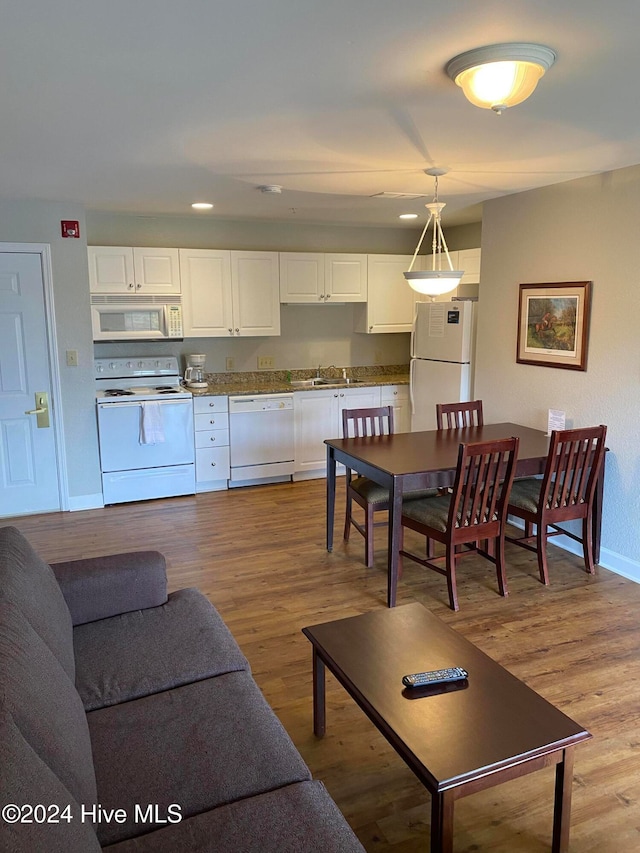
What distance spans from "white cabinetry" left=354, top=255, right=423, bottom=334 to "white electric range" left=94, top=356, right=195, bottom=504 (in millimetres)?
2018

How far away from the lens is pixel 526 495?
3.89 meters

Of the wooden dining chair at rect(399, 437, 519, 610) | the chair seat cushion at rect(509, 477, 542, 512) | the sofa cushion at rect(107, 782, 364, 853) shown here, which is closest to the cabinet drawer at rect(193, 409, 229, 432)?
the wooden dining chair at rect(399, 437, 519, 610)

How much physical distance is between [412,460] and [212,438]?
244 centimetres

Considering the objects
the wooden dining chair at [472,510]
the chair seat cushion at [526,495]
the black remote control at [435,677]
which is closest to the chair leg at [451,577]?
the wooden dining chair at [472,510]

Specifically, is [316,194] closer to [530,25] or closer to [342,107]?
[342,107]

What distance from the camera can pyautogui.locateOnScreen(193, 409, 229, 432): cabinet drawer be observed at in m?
5.48

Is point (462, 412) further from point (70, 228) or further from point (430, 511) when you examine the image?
point (70, 228)

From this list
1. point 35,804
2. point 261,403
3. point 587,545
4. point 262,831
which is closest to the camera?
point 35,804

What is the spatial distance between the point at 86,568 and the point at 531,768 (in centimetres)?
171

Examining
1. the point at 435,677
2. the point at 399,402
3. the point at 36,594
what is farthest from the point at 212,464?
the point at 435,677

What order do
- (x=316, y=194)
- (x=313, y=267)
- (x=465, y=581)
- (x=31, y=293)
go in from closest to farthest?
1. (x=465, y=581)
2. (x=316, y=194)
3. (x=31, y=293)
4. (x=313, y=267)

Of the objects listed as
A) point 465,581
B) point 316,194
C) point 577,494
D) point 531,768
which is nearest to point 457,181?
point 316,194

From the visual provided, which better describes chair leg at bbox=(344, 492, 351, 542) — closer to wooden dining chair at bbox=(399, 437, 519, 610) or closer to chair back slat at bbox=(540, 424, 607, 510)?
wooden dining chair at bbox=(399, 437, 519, 610)

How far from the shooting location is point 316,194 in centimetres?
439
